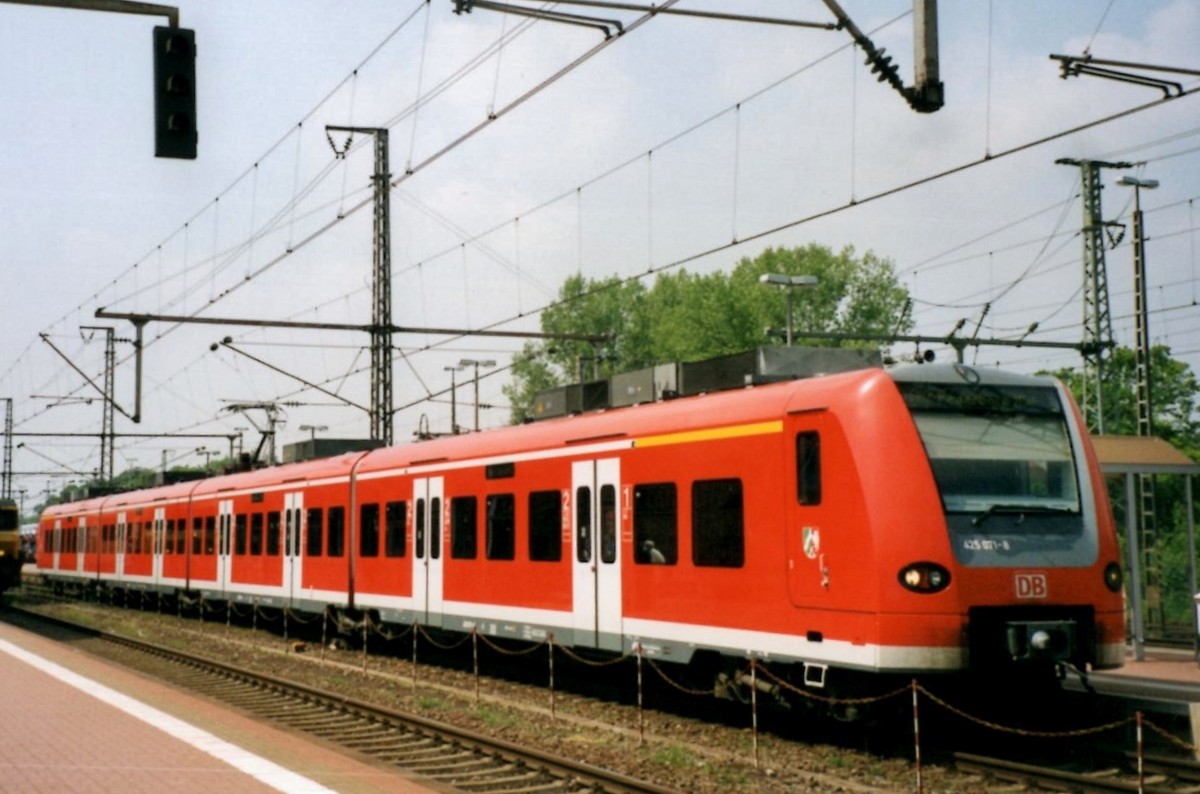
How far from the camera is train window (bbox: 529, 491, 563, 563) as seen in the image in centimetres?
1683

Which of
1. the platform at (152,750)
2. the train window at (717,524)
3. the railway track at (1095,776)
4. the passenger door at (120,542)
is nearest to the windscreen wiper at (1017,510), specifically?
the railway track at (1095,776)

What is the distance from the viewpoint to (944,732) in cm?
1345

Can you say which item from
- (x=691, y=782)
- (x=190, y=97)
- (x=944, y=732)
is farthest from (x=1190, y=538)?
(x=190, y=97)

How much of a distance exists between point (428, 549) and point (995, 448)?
407 inches

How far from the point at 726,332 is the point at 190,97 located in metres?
55.3

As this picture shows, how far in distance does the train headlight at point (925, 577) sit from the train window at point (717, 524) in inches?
86.2

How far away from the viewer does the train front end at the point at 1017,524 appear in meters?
11.5

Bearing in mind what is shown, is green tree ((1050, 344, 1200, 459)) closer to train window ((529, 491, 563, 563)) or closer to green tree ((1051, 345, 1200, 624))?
green tree ((1051, 345, 1200, 624))

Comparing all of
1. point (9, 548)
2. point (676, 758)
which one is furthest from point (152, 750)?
point (9, 548)

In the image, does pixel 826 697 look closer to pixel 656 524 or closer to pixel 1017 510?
pixel 1017 510

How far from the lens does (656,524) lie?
14.9 meters

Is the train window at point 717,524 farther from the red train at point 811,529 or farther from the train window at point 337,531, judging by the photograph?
the train window at point 337,531

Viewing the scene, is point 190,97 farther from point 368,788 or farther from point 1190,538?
point 1190,538

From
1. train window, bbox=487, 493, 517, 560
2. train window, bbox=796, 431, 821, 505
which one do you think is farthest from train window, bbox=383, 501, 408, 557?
train window, bbox=796, 431, 821, 505
